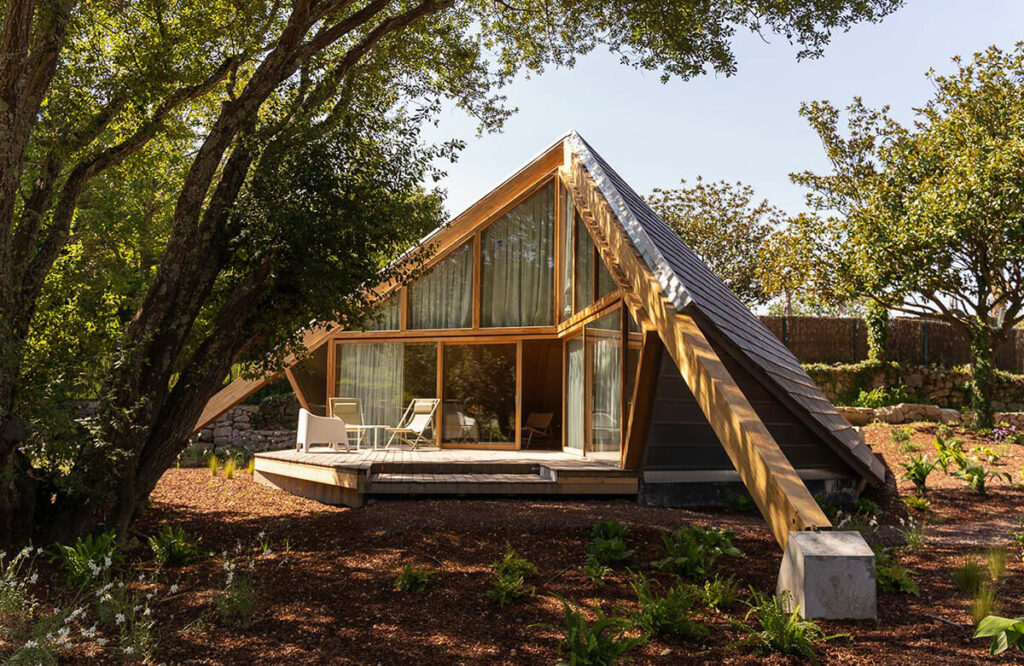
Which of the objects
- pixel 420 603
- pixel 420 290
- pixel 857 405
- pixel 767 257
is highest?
pixel 767 257

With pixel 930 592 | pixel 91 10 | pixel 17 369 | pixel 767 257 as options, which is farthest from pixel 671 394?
pixel 767 257

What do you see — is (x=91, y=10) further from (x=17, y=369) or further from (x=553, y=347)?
(x=553, y=347)

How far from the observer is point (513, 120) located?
9.67 meters

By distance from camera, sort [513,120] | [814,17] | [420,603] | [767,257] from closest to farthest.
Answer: [420,603] < [814,17] < [513,120] < [767,257]

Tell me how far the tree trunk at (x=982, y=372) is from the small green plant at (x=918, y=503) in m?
7.00

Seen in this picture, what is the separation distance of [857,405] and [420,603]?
47.9 ft

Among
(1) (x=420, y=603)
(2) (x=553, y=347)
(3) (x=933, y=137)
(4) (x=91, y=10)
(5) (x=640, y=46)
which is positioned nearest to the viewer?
(1) (x=420, y=603)

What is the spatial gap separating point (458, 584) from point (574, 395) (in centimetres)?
653

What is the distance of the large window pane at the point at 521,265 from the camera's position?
11.9 m

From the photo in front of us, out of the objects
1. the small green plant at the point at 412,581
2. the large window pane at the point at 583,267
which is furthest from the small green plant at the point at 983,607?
the large window pane at the point at 583,267

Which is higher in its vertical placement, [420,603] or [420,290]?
[420,290]

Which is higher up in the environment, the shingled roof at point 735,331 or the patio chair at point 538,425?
the shingled roof at point 735,331

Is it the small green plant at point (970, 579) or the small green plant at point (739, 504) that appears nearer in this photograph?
the small green plant at point (970, 579)

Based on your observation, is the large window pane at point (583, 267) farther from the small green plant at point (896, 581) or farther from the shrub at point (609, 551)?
the small green plant at point (896, 581)
